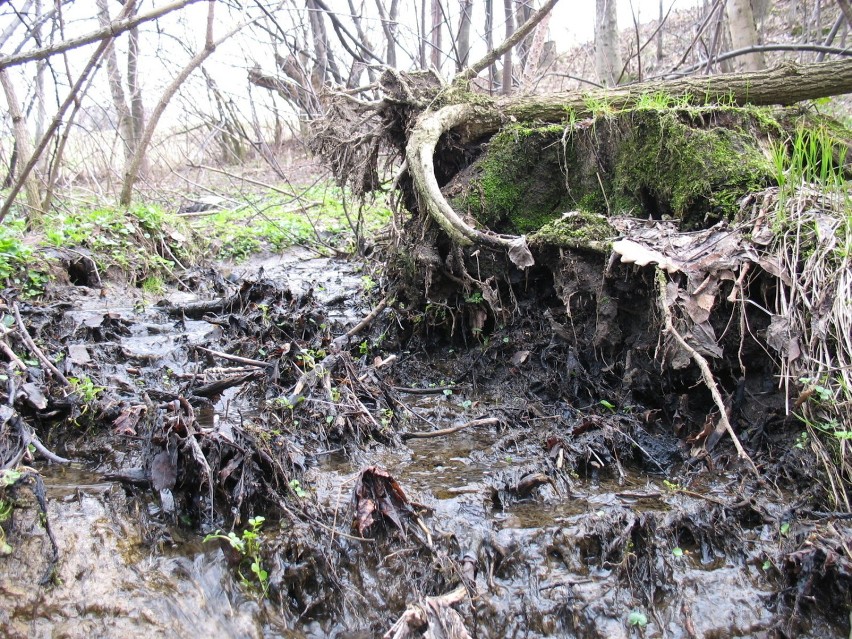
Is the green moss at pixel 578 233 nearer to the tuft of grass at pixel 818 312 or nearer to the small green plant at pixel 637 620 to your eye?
the tuft of grass at pixel 818 312

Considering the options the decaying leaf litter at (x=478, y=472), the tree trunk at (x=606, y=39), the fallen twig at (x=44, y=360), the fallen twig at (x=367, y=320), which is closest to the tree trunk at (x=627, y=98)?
the fallen twig at (x=367, y=320)

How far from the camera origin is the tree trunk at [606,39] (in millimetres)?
9820

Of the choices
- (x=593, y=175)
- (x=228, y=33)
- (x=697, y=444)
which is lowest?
(x=697, y=444)

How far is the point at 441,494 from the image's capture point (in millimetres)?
2637

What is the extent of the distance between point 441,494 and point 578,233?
5.59ft

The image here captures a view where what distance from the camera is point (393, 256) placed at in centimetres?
441

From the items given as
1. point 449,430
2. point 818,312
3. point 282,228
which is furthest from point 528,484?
point 282,228

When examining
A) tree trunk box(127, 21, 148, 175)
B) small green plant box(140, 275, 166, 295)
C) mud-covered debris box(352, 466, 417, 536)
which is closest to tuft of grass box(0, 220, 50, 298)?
small green plant box(140, 275, 166, 295)

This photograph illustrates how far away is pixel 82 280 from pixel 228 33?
320cm

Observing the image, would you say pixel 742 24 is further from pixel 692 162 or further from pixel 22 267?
pixel 22 267

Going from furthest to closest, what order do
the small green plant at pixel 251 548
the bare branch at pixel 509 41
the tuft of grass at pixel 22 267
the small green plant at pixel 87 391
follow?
the tuft of grass at pixel 22 267, the bare branch at pixel 509 41, the small green plant at pixel 87 391, the small green plant at pixel 251 548

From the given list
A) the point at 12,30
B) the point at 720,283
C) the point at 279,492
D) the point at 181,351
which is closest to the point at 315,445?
the point at 279,492

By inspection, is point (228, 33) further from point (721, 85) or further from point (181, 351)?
point (721, 85)

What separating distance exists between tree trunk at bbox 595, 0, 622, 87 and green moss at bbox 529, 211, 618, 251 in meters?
7.58
